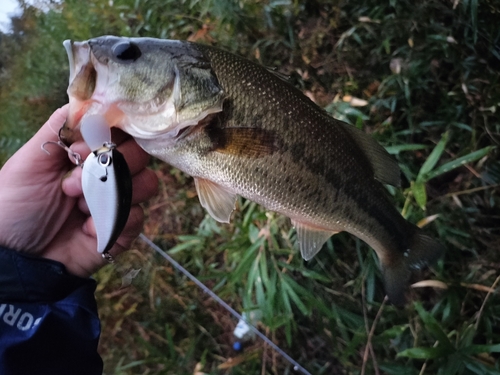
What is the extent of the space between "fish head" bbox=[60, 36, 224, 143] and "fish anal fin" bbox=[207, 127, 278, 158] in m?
0.07

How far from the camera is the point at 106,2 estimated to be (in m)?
3.04

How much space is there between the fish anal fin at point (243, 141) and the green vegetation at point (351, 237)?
2.45 feet

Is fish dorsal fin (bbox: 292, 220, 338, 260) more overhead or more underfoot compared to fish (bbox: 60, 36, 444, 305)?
more underfoot

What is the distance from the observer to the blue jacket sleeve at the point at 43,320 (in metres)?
1.23

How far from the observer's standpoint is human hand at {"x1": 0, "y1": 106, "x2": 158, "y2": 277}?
123 centimetres

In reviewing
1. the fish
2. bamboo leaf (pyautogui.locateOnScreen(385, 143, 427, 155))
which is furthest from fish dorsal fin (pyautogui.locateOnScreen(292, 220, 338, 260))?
bamboo leaf (pyautogui.locateOnScreen(385, 143, 427, 155))

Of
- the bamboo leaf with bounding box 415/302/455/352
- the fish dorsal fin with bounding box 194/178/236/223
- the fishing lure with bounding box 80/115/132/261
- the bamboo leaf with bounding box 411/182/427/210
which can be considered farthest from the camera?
the bamboo leaf with bounding box 411/182/427/210

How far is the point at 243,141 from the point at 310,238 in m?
0.45

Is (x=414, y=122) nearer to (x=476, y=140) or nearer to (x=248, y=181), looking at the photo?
(x=476, y=140)

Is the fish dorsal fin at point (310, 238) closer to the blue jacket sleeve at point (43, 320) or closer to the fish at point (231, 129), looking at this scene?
the fish at point (231, 129)

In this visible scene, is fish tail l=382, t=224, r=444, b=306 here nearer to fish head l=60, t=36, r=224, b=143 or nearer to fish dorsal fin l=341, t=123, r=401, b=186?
fish dorsal fin l=341, t=123, r=401, b=186

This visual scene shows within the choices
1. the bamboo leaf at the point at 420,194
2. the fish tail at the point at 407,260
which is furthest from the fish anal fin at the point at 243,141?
the bamboo leaf at the point at 420,194

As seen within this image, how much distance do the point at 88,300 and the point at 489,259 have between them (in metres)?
1.61

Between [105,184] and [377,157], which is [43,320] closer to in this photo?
[105,184]
